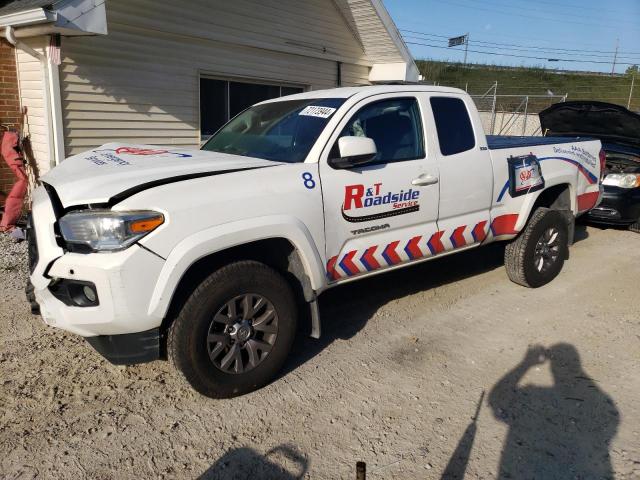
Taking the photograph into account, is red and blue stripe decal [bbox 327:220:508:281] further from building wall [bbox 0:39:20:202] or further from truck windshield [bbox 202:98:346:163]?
building wall [bbox 0:39:20:202]

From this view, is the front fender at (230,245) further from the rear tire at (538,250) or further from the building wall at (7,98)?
the building wall at (7,98)

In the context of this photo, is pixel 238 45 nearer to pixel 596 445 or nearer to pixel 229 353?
pixel 229 353

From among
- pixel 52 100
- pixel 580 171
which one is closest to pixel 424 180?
pixel 580 171

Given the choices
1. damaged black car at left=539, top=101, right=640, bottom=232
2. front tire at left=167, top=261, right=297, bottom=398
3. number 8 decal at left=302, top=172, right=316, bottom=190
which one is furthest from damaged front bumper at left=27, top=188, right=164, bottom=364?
damaged black car at left=539, top=101, right=640, bottom=232

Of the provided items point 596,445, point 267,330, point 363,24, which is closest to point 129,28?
point 363,24

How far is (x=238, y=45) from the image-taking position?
31.0 feet

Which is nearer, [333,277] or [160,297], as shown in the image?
[160,297]

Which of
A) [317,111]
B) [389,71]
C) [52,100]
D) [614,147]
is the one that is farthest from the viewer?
[389,71]

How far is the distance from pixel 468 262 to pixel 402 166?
2858 millimetres

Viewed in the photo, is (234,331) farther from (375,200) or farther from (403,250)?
(403,250)

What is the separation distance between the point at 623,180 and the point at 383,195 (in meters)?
5.47

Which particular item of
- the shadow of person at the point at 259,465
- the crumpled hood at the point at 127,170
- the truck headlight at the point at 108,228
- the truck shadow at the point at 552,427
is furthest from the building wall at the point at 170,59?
the truck shadow at the point at 552,427

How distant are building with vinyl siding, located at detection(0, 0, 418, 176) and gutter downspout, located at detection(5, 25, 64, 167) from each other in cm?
1

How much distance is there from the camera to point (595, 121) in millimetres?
8336
